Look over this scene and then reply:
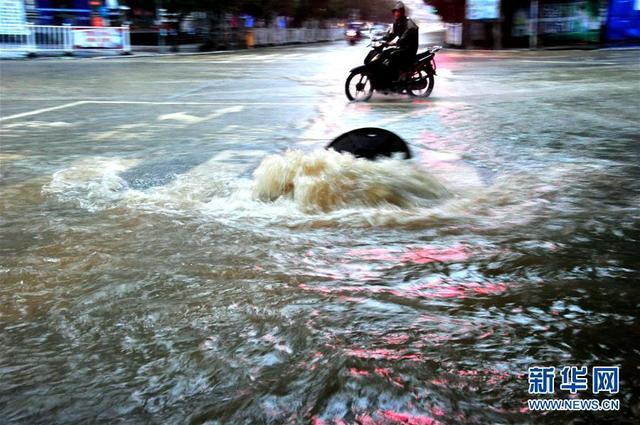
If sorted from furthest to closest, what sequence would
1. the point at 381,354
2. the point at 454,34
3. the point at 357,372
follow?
1. the point at 454,34
2. the point at 381,354
3. the point at 357,372

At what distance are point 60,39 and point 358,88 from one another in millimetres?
22581

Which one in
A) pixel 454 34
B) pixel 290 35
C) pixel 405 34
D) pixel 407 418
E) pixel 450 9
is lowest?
pixel 407 418

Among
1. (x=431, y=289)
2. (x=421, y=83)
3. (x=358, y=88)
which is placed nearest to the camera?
(x=431, y=289)

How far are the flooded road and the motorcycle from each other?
4354 mm

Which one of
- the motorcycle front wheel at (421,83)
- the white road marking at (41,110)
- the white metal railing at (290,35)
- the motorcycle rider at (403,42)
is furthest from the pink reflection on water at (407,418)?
the white metal railing at (290,35)

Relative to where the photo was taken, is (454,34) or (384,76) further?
(454,34)

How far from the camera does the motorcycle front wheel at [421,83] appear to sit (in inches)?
512

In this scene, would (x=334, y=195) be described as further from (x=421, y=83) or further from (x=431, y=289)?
(x=421, y=83)

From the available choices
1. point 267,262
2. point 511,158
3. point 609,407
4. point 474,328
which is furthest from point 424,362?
point 511,158

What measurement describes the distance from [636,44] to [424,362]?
3082 cm

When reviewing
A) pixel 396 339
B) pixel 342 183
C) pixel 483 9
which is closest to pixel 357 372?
pixel 396 339

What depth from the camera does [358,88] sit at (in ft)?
41.7

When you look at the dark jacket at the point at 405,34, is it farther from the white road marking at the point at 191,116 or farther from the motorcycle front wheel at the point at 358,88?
the white road marking at the point at 191,116

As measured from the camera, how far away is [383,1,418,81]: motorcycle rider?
40.7 feet
